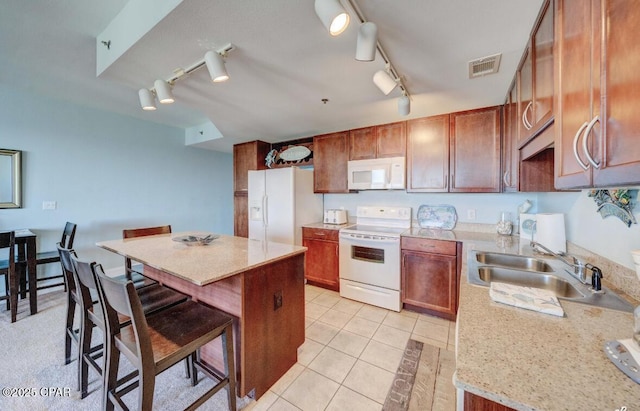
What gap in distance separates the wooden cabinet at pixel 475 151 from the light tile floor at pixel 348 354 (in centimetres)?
148

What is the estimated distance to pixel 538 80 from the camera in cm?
120

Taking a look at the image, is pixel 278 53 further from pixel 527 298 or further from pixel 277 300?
pixel 527 298

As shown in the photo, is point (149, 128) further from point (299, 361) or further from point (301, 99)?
point (299, 361)

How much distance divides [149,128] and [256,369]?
4.13 m

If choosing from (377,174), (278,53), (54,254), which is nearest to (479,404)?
(278,53)

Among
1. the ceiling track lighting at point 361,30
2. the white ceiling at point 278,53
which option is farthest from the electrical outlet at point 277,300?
the white ceiling at point 278,53

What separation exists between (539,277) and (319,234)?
A: 7.39ft

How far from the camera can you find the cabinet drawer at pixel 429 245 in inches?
94.3

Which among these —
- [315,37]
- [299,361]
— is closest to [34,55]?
[315,37]

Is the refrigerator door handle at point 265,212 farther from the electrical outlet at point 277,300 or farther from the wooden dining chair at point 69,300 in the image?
the wooden dining chair at point 69,300

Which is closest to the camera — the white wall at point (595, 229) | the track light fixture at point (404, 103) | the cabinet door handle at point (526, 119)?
the white wall at point (595, 229)

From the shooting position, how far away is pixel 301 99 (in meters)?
2.37

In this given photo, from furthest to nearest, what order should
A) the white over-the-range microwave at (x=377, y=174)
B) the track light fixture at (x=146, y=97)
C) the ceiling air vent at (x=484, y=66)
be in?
1. the white over-the-range microwave at (x=377, y=174)
2. the track light fixture at (x=146, y=97)
3. the ceiling air vent at (x=484, y=66)

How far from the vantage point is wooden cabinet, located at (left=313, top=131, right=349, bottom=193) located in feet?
10.9
